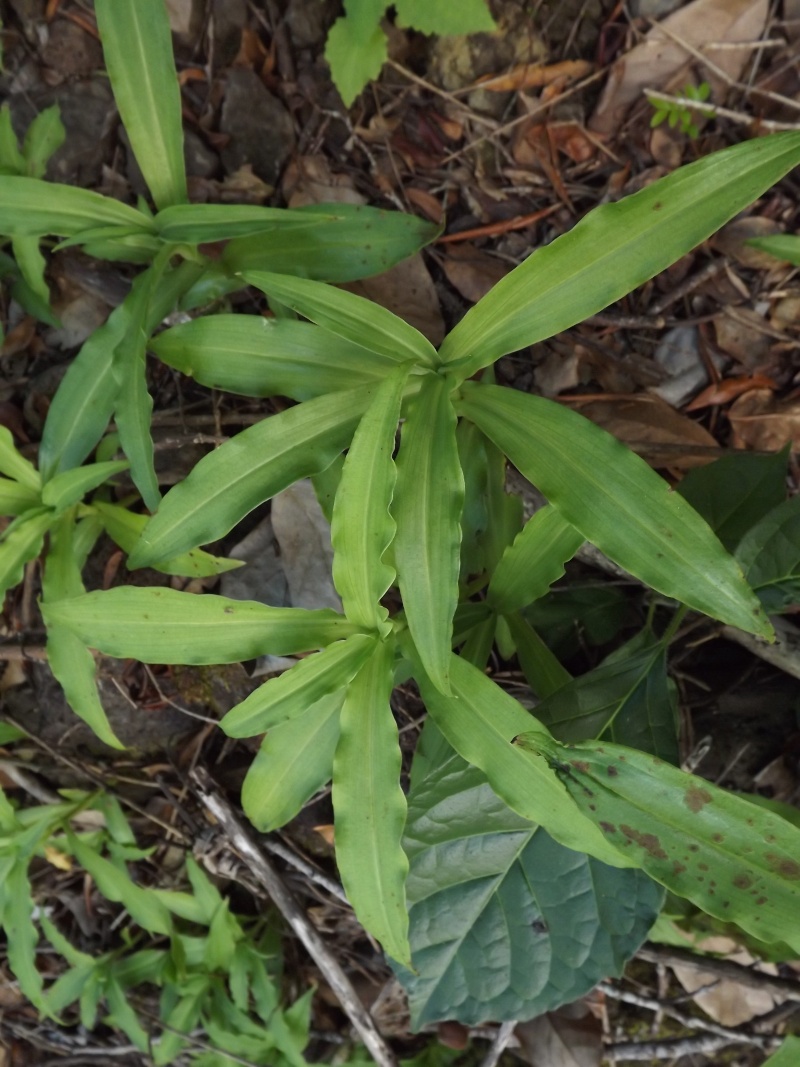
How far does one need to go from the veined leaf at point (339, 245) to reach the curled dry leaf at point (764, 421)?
850mm

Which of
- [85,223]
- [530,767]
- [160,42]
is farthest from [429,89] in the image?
[530,767]

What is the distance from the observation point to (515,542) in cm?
137

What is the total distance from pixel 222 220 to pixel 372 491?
74 cm

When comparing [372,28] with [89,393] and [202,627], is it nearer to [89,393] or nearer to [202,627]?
[89,393]

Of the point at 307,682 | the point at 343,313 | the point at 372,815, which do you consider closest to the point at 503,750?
the point at 372,815

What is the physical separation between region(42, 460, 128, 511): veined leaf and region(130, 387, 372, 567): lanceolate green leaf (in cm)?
32

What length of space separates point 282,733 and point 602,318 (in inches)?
47.7

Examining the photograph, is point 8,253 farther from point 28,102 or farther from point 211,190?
point 211,190

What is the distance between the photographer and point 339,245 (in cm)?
162

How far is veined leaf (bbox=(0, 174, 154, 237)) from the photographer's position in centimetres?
156

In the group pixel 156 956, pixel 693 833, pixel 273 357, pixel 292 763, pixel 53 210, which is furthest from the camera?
pixel 156 956

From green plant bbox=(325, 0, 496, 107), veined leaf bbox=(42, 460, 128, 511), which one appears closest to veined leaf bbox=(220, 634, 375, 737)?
veined leaf bbox=(42, 460, 128, 511)

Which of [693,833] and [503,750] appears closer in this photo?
[693,833]

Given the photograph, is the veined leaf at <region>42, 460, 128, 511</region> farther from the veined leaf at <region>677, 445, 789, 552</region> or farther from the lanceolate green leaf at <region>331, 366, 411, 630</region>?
the veined leaf at <region>677, 445, 789, 552</region>
